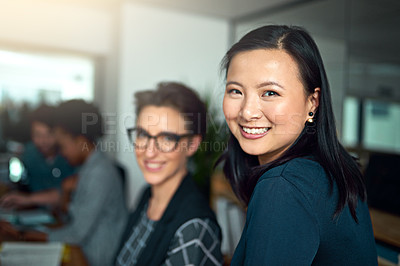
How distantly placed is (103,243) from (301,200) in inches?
71.4

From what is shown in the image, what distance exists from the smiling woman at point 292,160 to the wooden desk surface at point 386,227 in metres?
0.89

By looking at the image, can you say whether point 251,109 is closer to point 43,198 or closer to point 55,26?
point 43,198

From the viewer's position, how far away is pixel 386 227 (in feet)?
6.25

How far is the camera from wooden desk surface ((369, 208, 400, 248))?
1754 mm

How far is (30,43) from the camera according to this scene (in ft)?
15.0

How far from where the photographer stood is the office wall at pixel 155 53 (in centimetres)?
487

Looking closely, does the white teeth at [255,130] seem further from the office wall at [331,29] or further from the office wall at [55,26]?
the office wall at [55,26]

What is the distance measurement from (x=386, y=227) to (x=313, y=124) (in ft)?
4.12

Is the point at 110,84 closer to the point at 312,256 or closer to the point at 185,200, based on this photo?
the point at 185,200

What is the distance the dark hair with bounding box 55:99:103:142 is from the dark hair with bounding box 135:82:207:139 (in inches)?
42.1

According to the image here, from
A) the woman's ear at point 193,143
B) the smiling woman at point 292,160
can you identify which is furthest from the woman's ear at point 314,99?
the woman's ear at point 193,143

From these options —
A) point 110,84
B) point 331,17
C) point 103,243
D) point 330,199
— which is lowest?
point 103,243

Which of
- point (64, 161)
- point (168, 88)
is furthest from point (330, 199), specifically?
point (64, 161)

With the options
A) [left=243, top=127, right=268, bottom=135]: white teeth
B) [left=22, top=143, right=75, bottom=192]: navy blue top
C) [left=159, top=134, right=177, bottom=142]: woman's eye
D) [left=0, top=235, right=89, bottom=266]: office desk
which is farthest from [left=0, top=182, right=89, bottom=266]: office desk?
[left=243, top=127, right=268, bottom=135]: white teeth
